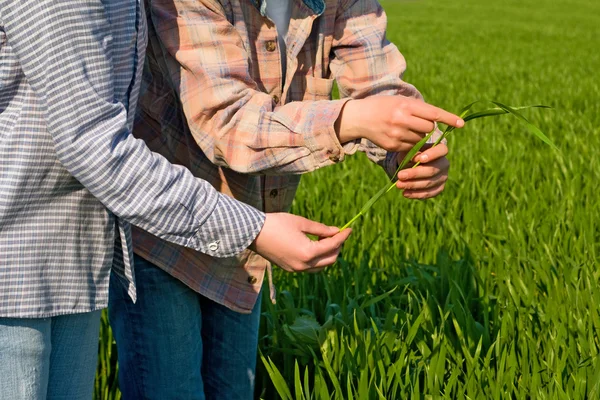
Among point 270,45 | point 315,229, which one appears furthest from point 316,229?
point 270,45

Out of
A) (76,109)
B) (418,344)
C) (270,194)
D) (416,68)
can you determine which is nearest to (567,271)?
(418,344)

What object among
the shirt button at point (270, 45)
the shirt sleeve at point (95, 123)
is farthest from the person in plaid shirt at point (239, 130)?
the shirt sleeve at point (95, 123)

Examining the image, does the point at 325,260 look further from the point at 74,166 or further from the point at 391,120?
the point at 74,166

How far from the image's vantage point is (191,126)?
1697 millimetres

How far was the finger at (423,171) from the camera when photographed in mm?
1739

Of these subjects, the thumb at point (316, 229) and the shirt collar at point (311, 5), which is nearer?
the thumb at point (316, 229)

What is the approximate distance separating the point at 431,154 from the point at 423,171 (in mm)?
36

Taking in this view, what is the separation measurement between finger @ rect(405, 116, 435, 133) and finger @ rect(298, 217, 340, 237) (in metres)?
0.21

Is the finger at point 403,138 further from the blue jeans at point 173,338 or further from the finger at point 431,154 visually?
the blue jeans at point 173,338

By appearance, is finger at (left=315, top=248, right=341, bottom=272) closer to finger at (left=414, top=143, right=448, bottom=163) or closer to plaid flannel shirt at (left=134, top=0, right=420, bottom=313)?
plaid flannel shirt at (left=134, top=0, right=420, bottom=313)

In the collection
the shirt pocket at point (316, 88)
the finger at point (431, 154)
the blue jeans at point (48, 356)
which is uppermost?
the shirt pocket at point (316, 88)

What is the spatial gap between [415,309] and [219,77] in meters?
1.21

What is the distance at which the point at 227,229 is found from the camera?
149cm

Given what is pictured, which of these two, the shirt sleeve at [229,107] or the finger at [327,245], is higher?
the shirt sleeve at [229,107]
